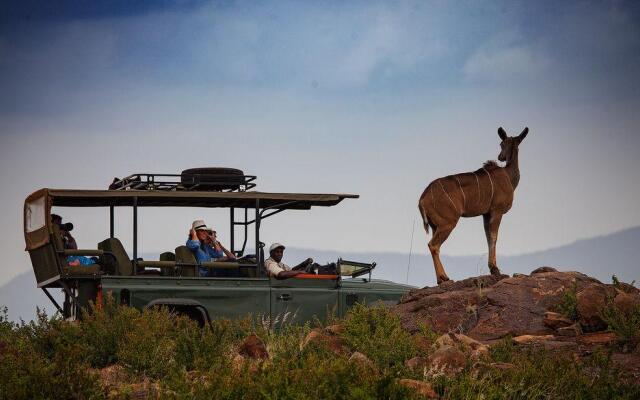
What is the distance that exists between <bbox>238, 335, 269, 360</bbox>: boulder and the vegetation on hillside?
11cm

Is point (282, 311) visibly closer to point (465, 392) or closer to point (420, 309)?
point (420, 309)

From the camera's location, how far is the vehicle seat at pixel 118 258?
53.3 ft

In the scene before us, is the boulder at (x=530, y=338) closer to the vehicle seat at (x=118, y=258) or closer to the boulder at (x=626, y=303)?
the boulder at (x=626, y=303)

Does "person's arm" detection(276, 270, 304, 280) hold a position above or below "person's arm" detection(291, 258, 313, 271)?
below

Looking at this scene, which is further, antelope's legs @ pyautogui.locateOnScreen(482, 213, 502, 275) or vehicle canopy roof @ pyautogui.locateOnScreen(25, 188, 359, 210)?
antelope's legs @ pyautogui.locateOnScreen(482, 213, 502, 275)

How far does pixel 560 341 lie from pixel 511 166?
520cm

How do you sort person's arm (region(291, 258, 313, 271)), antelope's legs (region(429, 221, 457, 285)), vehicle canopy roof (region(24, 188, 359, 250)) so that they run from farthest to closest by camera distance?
antelope's legs (region(429, 221, 457, 285)) < person's arm (region(291, 258, 313, 271)) < vehicle canopy roof (region(24, 188, 359, 250))

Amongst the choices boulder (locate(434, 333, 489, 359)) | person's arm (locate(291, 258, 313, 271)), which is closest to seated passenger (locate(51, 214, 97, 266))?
person's arm (locate(291, 258, 313, 271))

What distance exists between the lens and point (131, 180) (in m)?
17.3

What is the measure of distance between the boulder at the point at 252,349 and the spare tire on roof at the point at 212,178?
3.23m

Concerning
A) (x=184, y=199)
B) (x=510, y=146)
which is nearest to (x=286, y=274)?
(x=184, y=199)

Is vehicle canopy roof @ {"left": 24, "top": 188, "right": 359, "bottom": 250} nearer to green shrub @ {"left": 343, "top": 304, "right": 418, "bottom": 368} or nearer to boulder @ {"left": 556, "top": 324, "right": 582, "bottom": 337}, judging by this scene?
green shrub @ {"left": 343, "top": 304, "right": 418, "bottom": 368}

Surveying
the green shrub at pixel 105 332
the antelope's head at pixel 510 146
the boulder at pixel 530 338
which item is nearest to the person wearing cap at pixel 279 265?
the green shrub at pixel 105 332

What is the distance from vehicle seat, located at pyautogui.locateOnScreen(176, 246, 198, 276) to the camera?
16.6 m
